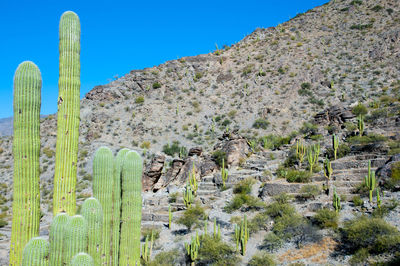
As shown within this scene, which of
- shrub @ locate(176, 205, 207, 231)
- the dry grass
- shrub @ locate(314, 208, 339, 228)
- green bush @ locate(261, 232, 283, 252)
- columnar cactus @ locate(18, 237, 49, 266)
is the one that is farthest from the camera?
shrub @ locate(176, 205, 207, 231)

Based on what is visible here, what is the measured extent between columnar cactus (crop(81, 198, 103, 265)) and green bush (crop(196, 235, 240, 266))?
5628mm

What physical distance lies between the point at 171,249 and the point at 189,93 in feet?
89.9

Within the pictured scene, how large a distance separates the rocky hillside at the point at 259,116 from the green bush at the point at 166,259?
2.63 ft

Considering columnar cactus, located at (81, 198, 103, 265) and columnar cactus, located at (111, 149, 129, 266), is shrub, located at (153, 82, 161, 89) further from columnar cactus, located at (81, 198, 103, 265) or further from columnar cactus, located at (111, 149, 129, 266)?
columnar cactus, located at (81, 198, 103, 265)

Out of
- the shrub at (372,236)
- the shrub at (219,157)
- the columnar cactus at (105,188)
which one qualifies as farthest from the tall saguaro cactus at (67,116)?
the shrub at (219,157)

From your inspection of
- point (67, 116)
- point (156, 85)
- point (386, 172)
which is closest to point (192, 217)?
point (386, 172)

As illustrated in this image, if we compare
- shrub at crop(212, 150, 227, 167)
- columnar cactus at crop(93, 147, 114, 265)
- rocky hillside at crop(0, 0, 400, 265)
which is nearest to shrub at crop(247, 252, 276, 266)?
rocky hillside at crop(0, 0, 400, 265)

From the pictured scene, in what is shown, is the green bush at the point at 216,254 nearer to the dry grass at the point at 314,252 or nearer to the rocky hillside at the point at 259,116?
the rocky hillside at the point at 259,116

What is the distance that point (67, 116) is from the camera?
580 cm

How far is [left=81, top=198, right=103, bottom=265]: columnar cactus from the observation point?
17.4 ft

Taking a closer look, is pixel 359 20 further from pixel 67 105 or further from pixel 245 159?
pixel 67 105

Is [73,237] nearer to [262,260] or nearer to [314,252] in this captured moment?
[262,260]

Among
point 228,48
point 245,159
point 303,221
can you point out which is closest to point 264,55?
point 228,48

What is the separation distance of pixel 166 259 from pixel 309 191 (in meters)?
6.63
